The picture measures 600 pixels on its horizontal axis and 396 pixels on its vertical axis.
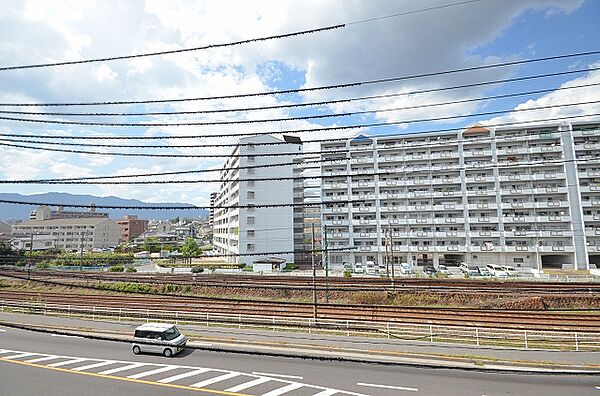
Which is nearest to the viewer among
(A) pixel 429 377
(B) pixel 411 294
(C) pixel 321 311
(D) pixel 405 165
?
(A) pixel 429 377

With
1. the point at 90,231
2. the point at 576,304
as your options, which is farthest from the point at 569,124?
the point at 90,231

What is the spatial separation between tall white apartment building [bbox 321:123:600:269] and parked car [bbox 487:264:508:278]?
2.76 meters

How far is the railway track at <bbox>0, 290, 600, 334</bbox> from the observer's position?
21438mm

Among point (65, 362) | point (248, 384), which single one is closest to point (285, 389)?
point (248, 384)

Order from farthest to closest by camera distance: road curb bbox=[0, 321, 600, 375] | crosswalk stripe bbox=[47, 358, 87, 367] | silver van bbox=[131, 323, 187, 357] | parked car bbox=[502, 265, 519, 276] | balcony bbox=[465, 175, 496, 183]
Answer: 1. balcony bbox=[465, 175, 496, 183]
2. parked car bbox=[502, 265, 519, 276]
3. silver van bbox=[131, 323, 187, 357]
4. crosswalk stripe bbox=[47, 358, 87, 367]
5. road curb bbox=[0, 321, 600, 375]

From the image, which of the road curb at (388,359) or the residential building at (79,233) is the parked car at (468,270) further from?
the residential building at (79,233)

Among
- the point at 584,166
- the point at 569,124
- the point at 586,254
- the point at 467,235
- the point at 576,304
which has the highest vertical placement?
the point at 569,124

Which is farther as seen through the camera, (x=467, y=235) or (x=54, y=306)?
(x=467, y=235)

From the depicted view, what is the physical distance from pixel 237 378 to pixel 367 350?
628cm

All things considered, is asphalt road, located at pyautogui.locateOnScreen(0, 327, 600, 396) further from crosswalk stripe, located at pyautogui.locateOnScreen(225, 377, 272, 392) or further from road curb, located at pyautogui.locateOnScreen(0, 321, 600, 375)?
road curb, located at pyautogui.locateOnScreen(0, 321, 600, 375)

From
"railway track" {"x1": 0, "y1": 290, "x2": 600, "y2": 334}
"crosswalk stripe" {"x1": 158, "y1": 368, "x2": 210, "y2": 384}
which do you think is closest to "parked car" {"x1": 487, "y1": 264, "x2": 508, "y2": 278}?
"railway track" {"x1": 0, "y1": 290, "x2": 600, "y2": 334}

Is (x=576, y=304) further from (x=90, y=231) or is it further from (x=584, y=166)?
(x=90, y=231)

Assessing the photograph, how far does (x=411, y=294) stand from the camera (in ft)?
94.4

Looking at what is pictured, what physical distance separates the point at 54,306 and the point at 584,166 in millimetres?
63305
